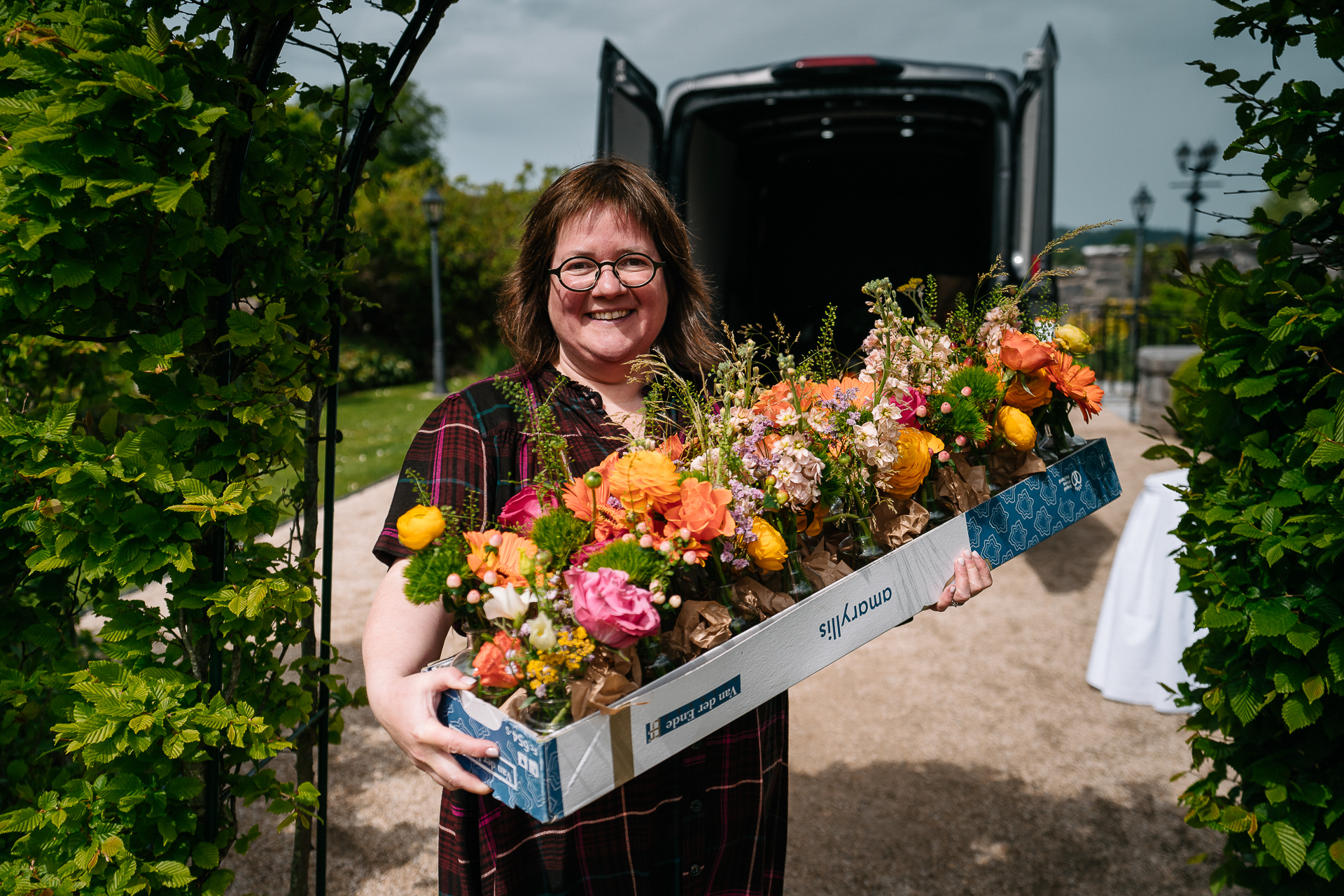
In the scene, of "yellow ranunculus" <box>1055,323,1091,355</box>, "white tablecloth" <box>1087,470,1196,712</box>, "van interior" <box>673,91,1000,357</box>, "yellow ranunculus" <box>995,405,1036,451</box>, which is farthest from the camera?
"van interior" <box>673,91,1000,357</box>

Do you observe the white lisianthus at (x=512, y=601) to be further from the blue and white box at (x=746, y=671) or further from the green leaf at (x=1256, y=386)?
the green leaf at (x=1256, y=386)

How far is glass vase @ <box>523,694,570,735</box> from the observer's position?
1118 millimetres

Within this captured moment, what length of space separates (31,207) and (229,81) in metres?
0.41

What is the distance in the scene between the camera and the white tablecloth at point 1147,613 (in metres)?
3.81

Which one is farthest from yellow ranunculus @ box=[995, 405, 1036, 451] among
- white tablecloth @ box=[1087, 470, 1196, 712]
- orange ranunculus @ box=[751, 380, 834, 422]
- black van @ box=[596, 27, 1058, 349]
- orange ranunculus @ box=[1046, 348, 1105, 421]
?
white tablecloth @ box=[1087, 470, 1196, 712]

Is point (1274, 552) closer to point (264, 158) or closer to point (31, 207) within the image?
point (264, 158)

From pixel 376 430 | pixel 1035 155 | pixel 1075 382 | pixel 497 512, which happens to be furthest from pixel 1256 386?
pixel 376 430

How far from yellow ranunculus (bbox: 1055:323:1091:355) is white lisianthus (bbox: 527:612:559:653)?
1325 millimetres

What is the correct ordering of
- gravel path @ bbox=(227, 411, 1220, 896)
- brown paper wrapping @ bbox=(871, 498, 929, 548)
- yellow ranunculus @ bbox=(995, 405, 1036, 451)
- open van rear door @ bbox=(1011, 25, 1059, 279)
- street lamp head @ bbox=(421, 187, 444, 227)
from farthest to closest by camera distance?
street lamp head @ bbox=(421, 187, 444, 227)
open van rear door @ bbox=(1011, 25, 1059, 279)
gravel path @ bbox=(227, 411, 1220, 896)
yellow ranunculus @ bbox=(995, 405, 1036, 451)
brown paper wrapping @ bbox=(871, 498, 929, 548)

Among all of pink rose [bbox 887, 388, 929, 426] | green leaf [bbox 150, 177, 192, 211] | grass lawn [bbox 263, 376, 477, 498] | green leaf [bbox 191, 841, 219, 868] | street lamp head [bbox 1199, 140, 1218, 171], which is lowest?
grass lawn [bbox 263, 376, 477, 498]

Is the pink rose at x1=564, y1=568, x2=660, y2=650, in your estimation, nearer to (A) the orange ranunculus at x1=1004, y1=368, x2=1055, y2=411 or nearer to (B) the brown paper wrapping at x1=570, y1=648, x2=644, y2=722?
(B) the brown paper wrapping at x1=570, y1=648, x2=644, y2=722

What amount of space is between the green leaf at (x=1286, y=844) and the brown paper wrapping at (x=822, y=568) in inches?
47.2

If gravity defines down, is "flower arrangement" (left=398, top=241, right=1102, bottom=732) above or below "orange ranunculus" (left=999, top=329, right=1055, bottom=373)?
below

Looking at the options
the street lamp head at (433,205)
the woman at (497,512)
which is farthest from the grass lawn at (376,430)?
the woman at (497,512)
